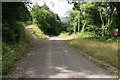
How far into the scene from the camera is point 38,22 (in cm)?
3147

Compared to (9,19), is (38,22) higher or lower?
lower

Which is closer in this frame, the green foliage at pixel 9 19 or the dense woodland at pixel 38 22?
the dense woodland at pixel 38 22

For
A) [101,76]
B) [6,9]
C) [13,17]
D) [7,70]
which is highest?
[6,9]

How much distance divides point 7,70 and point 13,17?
17.4 ft

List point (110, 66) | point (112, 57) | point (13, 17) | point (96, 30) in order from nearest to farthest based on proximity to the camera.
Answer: point (110, 66) → point (112, 57) → point (13, 17) → point (96, 30)

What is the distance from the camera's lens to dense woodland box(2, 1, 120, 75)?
6099 millimetres

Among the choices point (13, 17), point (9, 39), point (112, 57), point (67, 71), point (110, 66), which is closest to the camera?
point (67, 71)

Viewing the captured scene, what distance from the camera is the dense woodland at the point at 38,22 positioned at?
6.10 meters

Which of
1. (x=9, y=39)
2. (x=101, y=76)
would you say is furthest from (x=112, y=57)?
(x=9, y=39)

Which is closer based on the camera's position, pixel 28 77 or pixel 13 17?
pixel 28 77

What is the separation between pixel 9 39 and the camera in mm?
6699

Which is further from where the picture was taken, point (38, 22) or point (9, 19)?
point (38, 22)

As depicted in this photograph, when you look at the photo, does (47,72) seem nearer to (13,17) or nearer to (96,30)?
(13,17)

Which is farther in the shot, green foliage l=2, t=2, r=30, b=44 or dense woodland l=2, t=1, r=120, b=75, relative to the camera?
green foliage l=2, t=2, r=30, b=44
